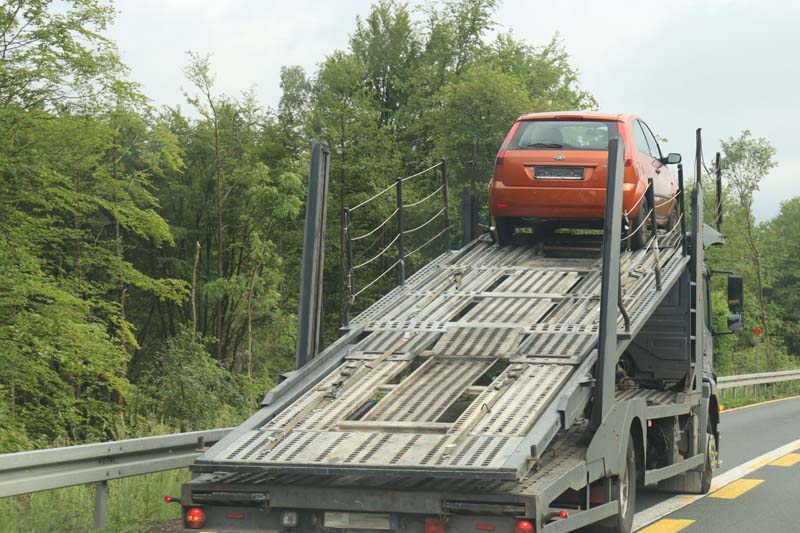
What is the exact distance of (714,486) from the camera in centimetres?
1201

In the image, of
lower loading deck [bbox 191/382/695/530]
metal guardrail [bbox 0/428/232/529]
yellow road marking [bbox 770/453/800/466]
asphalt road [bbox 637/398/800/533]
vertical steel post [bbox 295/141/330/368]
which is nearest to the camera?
lower loading deck [bbox 191/382/695/530]

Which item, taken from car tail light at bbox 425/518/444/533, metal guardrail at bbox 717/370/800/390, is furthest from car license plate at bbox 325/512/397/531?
metal guardrail at bbox 717/370/800/390

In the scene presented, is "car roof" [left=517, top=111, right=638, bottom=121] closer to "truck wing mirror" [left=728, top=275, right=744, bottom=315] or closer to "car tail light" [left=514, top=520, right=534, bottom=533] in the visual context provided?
"truck wing mirror" [left=728, top=275, right=744, bottom=315]

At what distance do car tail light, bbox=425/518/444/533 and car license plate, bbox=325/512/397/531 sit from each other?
0.20 m

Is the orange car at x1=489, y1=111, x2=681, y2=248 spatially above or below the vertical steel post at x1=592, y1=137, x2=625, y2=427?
above

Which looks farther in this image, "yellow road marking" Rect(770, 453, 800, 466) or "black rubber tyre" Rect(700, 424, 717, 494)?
"yellow road marking" Rect(770, 453, 800, 466)

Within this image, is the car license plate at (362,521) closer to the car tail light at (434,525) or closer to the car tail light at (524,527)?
the car tail light at (434,525)

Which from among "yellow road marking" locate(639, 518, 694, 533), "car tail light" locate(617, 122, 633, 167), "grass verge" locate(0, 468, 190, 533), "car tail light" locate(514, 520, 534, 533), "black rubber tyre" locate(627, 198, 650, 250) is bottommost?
"yellow road marking" locate(639, 518, 694, 533)

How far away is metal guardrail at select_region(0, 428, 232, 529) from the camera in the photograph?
23.2ft

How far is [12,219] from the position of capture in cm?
2531

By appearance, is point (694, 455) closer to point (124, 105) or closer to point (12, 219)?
point (12, 219)

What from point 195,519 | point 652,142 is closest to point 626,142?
point 652,142

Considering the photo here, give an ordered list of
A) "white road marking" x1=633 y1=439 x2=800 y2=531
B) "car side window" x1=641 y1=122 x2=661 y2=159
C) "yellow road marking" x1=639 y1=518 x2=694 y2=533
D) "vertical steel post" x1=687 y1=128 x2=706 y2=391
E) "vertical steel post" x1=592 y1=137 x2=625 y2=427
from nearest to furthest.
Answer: "vertical steel post" x1=592 y1=137 x2=625 y2=427
"yellow road marking" x1=639 y1=518 x2=694 y2=533
"white road marking" x1=633 y1=439 x2=800 y2=531
"vertical steel post" x1=687 y1=128 x2=706 y2=391
"car side window" x1=641 y1=122 x2=661 y2=159

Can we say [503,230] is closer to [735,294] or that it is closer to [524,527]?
[735,294]
